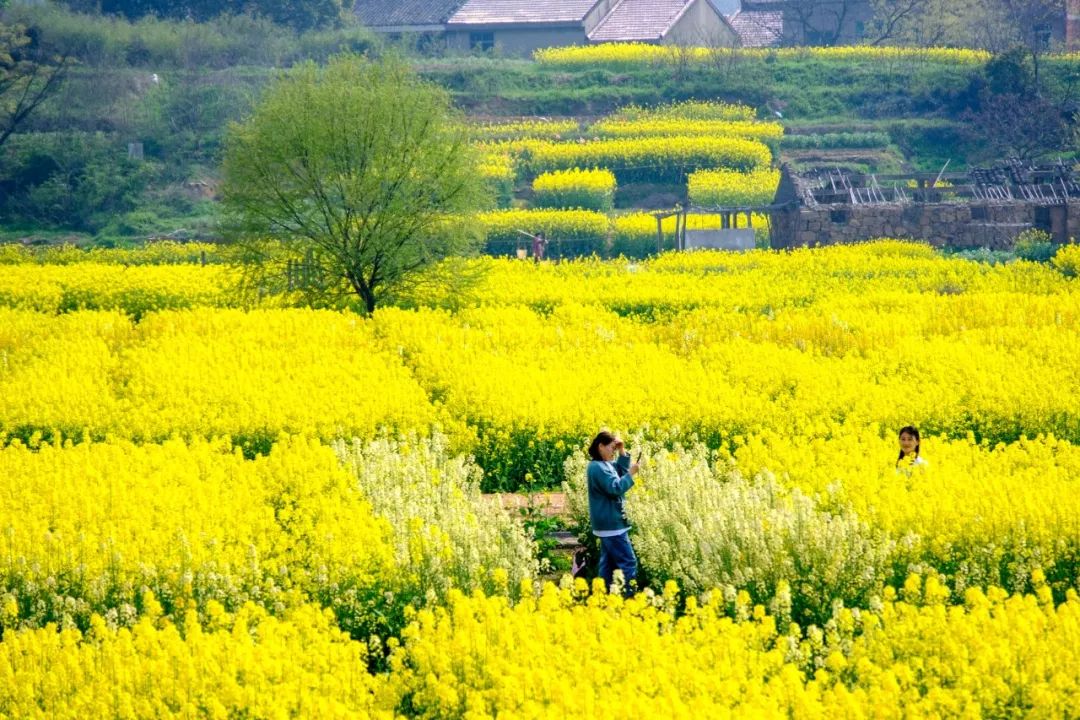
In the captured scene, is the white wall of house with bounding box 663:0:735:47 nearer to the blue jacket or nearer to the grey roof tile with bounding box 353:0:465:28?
the grey roof tile with bounding box 353:0:465:28

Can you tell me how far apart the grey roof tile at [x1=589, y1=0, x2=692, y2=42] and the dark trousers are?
2573 inches

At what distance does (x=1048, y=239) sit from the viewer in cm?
4306

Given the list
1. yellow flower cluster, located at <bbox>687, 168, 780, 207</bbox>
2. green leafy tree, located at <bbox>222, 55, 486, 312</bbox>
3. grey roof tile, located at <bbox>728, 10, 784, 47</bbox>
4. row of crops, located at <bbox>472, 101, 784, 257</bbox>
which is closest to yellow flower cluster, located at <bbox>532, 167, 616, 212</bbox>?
row of crops, located at <bbox>472, 101, 784, 257</bbox>

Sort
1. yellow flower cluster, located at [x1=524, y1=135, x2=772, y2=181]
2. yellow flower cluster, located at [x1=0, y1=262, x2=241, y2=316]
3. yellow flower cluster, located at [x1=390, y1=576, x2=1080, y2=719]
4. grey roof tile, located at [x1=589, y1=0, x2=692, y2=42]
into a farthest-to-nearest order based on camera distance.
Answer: grey roof tile, located at [x1=589, y1=0, x2=692, y2=42], yellow flower cluster, located at [x1=524, y1=135, x2=772, y2=181], yellow flower cluster, located at [x1=0, y1=262, x2=241, y2=316], yellow flower cluster, located at [x1=390, y1=576, x2=1080, y2=719]

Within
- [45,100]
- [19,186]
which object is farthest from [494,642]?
[45,100]

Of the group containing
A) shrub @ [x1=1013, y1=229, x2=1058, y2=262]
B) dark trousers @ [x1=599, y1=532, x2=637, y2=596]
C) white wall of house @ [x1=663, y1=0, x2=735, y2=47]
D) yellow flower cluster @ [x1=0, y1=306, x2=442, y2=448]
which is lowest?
shrub @ [x1=1013, y1=229, x2=1058, y2=262]

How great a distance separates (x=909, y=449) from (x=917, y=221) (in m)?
30.5

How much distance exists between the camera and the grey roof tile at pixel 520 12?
76.9 metres

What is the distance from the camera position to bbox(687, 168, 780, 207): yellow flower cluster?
52.8 meters

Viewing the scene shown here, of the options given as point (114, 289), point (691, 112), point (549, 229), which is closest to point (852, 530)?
point (114, 289)

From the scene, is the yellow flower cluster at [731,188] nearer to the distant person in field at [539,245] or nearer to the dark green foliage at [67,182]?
the distant person in field at [539,245]

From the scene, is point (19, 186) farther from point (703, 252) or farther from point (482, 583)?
point (482, 583)

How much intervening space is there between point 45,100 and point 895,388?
47924mm

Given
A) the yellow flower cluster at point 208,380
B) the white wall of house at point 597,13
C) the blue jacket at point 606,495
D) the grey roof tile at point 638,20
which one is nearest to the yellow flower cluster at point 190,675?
the blue jacket at point 606,495
